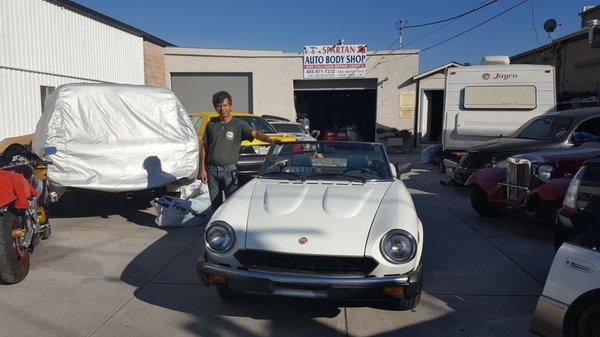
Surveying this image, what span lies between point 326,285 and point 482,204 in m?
4.94

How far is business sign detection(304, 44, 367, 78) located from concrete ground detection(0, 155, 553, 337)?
14593 mm

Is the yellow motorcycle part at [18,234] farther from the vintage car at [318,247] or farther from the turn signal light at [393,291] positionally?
the turn signal light at [393,291]

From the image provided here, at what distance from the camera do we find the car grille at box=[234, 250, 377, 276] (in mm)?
3418

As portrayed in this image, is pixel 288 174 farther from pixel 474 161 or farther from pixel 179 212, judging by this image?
pixel 474 161

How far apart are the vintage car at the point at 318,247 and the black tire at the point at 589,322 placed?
3.27ft

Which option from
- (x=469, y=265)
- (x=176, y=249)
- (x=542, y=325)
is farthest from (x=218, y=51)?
(x=542, y=325)

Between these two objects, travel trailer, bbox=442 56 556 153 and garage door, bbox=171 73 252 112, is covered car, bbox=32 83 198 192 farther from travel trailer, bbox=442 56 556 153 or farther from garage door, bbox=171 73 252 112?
garage door, bbox=171 73 252 112

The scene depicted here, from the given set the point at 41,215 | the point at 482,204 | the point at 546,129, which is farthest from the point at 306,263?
the point at 546,129

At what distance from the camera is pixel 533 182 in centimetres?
633

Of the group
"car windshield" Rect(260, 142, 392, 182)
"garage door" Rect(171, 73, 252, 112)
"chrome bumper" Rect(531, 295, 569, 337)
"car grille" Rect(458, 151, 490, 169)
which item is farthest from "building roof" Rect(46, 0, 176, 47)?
"chrome bumper" Rect(531, 295, 569, 337)

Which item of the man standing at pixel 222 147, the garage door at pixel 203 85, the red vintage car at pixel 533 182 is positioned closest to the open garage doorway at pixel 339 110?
the garage door at pixel 203 85

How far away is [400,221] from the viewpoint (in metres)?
3.64

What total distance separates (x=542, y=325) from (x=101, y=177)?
5649 mm

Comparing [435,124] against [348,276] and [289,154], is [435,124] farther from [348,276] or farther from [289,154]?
[348,276]
